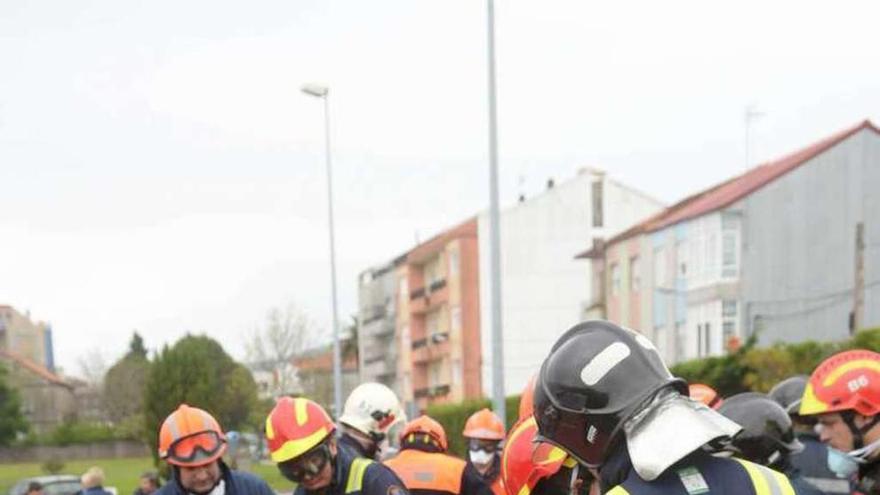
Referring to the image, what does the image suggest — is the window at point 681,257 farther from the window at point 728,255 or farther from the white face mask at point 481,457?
the white face mask at point 481,457

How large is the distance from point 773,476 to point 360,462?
116 inches

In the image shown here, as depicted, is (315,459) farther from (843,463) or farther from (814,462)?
(814,462)

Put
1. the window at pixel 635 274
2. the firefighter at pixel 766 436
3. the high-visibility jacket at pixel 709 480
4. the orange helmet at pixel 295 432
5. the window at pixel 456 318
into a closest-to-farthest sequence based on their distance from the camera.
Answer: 1. the high-visibility jacket at pixel 709 480
2. the orange helmet at pixel 295 432
3. the firefighter at pixel 766 436
4. the window at pixel 635 274
5. the window at pixel 456 318

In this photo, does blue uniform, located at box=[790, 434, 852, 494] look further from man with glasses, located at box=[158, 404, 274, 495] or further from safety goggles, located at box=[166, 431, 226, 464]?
safety goggles, located at box=[166, 431, 226, 464]

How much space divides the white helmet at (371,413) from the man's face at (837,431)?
292cm

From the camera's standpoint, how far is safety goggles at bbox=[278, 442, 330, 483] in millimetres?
5258

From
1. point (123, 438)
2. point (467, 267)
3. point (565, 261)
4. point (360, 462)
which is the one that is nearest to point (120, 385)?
point (123, 438)

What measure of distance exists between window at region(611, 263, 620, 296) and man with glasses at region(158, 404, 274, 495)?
45.9 m

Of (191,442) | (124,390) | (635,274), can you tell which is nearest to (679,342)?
(635,274)

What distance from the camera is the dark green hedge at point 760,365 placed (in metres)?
24.9

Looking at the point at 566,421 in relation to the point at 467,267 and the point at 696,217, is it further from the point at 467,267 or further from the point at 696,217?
the point at 467,267

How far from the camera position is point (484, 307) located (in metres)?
67.8

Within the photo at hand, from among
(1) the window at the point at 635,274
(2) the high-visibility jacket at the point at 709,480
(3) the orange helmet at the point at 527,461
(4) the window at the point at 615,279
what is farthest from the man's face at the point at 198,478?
(4) the window at the point at 615,279

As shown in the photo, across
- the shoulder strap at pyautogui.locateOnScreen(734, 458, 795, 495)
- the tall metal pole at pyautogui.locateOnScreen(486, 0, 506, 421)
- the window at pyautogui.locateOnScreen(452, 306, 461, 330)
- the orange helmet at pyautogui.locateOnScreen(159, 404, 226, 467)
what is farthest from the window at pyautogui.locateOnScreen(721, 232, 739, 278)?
the shoulder strap at pyautogui.locateOnScreen(734, 458, 795, 495)
